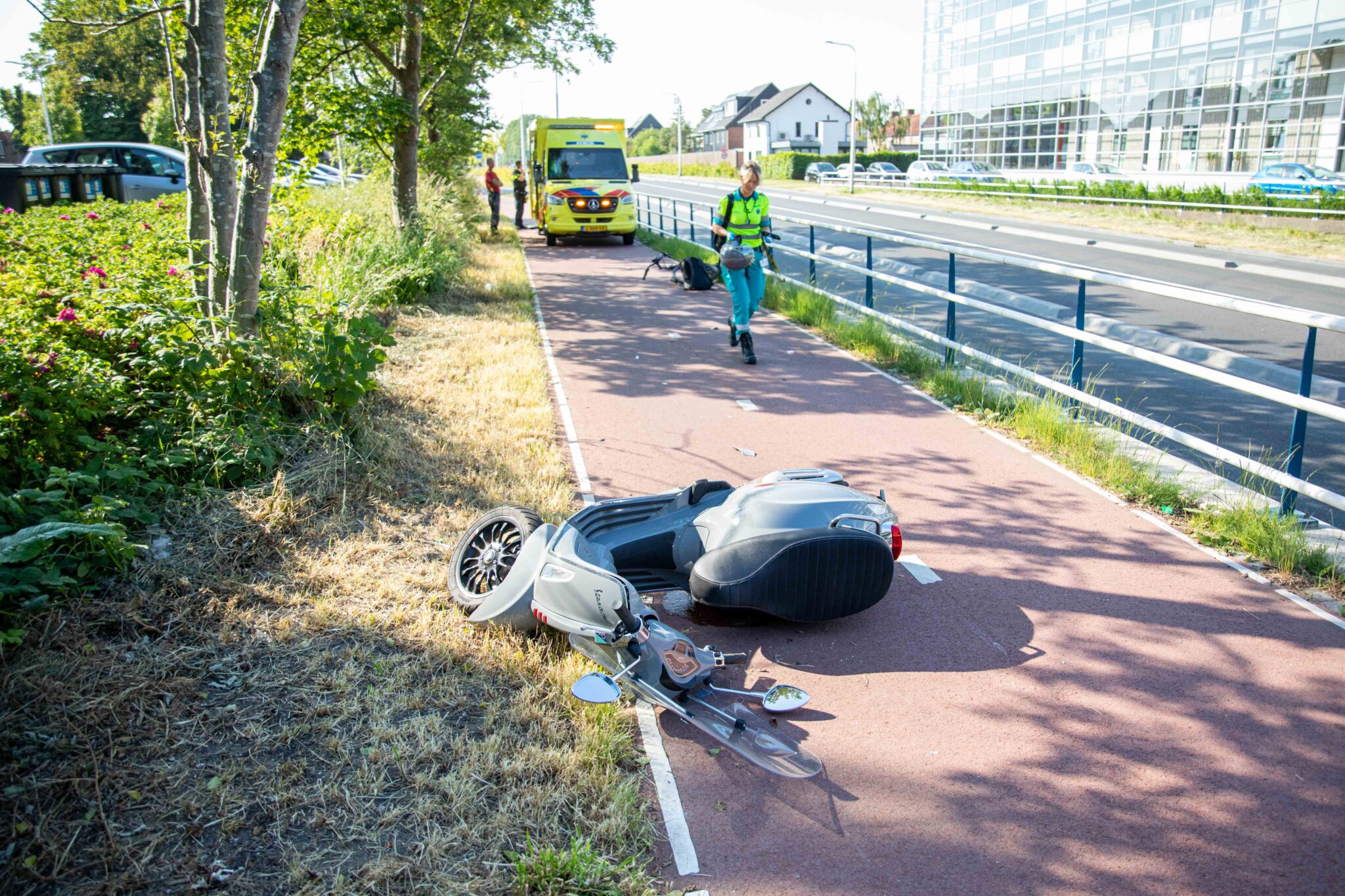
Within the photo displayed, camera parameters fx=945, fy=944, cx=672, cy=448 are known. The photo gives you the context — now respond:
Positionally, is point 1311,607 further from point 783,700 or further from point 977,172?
point 977,172

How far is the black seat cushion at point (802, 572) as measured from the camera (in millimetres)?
4262

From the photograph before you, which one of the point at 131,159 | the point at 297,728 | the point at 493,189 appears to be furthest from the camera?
the point at 493,189

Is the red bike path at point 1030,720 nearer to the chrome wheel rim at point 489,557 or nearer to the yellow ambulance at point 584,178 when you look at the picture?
the chrome wheel rim at point 489,557

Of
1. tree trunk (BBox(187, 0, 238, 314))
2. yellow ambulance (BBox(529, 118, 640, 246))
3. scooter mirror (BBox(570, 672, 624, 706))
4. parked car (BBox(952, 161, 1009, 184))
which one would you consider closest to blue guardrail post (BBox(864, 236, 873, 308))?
tree trunk (BBox(187, 0, 238, 314))

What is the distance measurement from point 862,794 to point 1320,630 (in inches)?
98.9

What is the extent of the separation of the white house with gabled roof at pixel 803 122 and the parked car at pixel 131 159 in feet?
267

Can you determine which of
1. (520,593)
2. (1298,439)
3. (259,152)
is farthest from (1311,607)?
(259,152)

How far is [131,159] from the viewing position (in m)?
20.4

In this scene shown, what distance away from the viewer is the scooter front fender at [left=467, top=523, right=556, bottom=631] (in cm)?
420

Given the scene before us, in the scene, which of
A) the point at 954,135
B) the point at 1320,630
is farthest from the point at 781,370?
the point at 954,135

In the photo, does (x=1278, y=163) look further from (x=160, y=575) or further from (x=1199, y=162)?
(x=160, y=575)

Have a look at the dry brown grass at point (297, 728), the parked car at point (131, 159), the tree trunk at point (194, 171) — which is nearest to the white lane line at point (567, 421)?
the dry brown grass at point (297, 728)

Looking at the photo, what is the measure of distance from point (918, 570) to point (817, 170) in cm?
6179

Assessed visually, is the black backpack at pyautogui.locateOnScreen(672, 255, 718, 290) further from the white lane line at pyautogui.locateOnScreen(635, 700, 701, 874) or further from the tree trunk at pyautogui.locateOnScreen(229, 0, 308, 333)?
the white lane line at pyautogui.locateOnScreen(635, 700, 701, 874)
